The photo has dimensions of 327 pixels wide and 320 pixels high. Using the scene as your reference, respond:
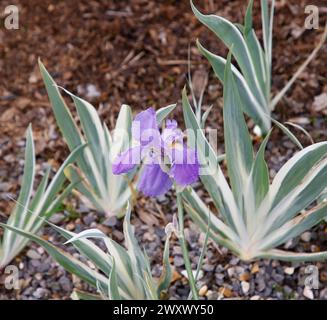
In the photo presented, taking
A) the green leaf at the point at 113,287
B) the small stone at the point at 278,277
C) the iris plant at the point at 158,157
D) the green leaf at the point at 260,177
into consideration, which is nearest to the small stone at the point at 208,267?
the small stone at the point at 278,277

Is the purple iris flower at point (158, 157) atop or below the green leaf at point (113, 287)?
atop

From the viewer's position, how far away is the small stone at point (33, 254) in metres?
1.60

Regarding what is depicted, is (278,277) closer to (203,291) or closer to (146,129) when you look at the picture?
(203,291)

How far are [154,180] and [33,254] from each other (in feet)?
2.05

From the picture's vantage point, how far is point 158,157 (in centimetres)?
108

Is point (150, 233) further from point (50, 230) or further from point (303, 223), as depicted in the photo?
point (303, 223)

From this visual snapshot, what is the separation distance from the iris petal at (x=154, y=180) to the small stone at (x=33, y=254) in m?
0.59

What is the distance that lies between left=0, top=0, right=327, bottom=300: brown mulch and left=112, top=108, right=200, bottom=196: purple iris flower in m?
0.69

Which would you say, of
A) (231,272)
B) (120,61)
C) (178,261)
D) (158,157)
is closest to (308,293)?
(231,272)

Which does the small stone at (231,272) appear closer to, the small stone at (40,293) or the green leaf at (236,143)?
the green leaf at (236,143)
